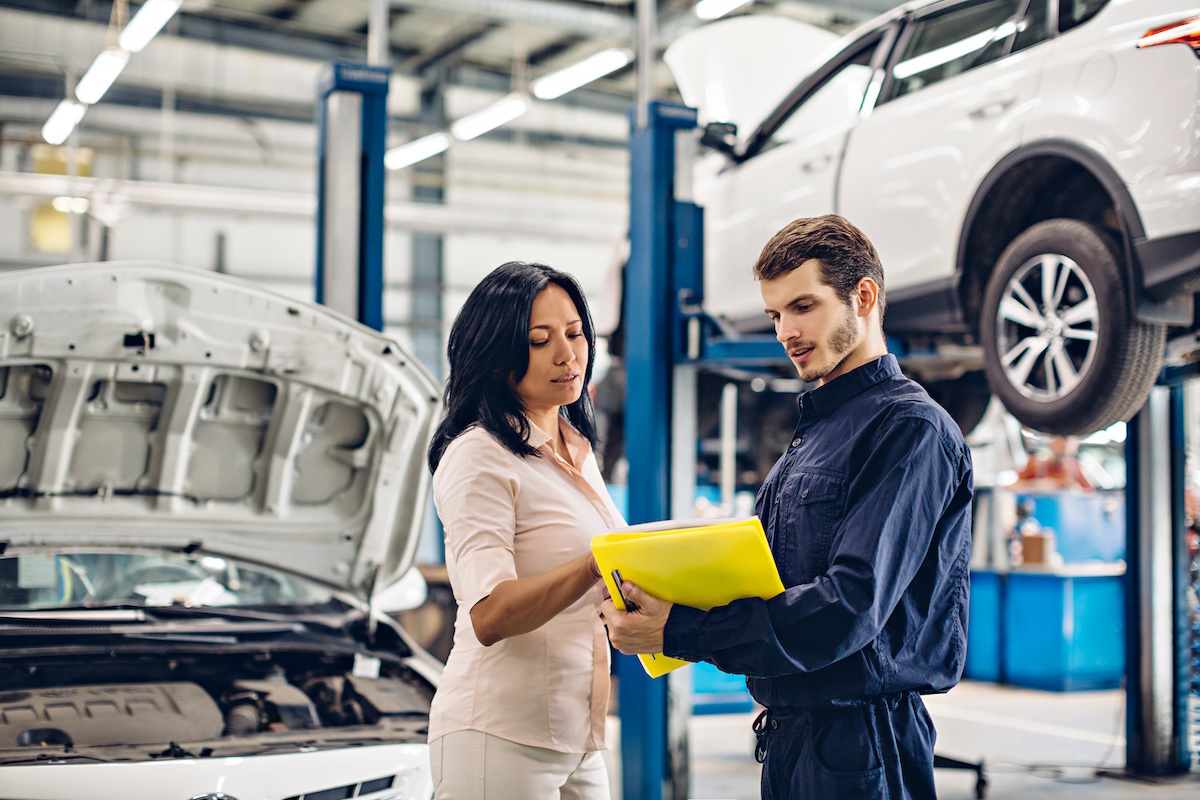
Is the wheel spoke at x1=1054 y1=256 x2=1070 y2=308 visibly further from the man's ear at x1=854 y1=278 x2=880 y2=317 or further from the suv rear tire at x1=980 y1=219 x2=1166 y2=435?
the man's ear at x1=854 y1=278 x2=880 y2=317

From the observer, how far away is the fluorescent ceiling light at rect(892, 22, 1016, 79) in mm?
3529

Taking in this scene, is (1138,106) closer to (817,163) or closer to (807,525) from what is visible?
(817,163)

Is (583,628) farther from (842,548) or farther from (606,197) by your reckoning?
(606,197)

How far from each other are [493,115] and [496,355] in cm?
992

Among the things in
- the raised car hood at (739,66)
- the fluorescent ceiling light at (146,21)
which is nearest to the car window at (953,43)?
the raised car hood at (739,66)

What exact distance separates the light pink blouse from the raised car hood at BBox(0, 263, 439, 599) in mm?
1278

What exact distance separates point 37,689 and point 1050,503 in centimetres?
759

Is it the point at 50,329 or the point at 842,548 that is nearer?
the point at 842,548

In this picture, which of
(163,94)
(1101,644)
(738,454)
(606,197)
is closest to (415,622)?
(738,454)

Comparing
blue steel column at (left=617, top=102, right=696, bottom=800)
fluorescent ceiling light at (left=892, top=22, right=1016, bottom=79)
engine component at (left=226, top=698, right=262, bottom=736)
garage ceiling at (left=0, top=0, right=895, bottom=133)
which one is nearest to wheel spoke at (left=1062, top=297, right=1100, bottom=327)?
fluorescent ceiling light at (left=892, top=22, right=1016, bottom=79)

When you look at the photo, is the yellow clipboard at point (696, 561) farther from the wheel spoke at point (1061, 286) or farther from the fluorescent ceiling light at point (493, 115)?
the fluorescent ceiling light at point (493, 115)

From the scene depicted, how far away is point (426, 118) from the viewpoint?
14102 mm

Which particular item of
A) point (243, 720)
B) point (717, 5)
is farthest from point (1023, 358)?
point (717, 5)

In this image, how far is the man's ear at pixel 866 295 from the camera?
1.60 meters
